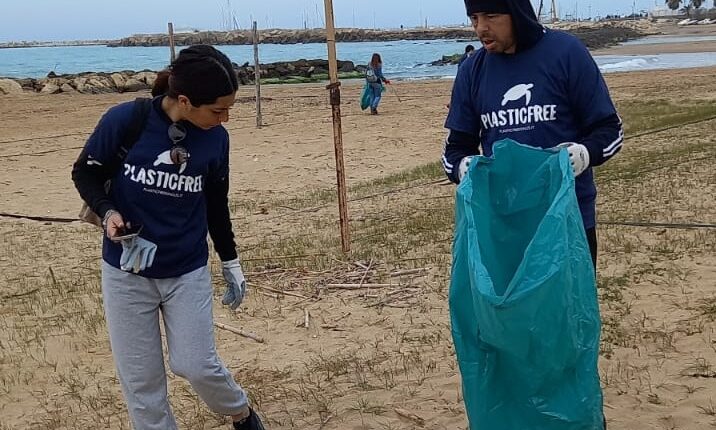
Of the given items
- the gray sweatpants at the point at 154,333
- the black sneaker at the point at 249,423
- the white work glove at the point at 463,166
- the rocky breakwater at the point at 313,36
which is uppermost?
the rocky breakwater at the point at 313,36

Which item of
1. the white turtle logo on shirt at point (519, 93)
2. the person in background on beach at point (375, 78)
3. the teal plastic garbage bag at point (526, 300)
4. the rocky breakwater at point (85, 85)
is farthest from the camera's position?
the rocky breakwater at point (85, 85)

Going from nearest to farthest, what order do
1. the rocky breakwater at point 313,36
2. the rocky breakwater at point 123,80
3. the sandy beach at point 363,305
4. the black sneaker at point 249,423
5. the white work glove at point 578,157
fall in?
1. the white work glove at point 578,157
2. the black sneaker at point 249,423
3. the sandy beach at point 363,305
4. the rocky breakwater at point 123,80
5. the rocky breakwater at point 313,36

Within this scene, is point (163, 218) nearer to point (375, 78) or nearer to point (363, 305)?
point (363, 305)

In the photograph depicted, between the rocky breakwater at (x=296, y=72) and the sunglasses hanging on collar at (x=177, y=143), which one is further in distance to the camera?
the rocky breakwater at (x=296, y=72)

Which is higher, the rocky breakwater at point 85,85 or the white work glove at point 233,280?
the rocky breakwater at point 85,85

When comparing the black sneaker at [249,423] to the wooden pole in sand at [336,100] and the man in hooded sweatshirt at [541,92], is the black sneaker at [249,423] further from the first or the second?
the wooden pole in sand at [336,100]

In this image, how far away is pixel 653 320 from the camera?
444cm

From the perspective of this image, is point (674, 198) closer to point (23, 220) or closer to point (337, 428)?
point (337, 428)

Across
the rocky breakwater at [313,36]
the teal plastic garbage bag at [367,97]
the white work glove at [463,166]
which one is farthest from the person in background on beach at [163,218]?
the rocky breakwater at [313,36]

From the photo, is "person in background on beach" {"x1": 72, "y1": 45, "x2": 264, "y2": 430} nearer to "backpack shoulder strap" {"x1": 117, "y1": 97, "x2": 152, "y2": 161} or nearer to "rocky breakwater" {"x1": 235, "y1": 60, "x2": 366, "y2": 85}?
"backpack shoulder strap" {"x1": 117, "y1": 97, "x2": 152, "y2": 161}

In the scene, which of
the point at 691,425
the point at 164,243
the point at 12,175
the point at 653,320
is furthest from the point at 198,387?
the point at 12,175

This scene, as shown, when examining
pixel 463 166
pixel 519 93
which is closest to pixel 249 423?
pixel 463 166

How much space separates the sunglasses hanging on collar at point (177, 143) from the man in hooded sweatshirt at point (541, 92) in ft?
3.06

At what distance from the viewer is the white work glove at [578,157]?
2439 mm
